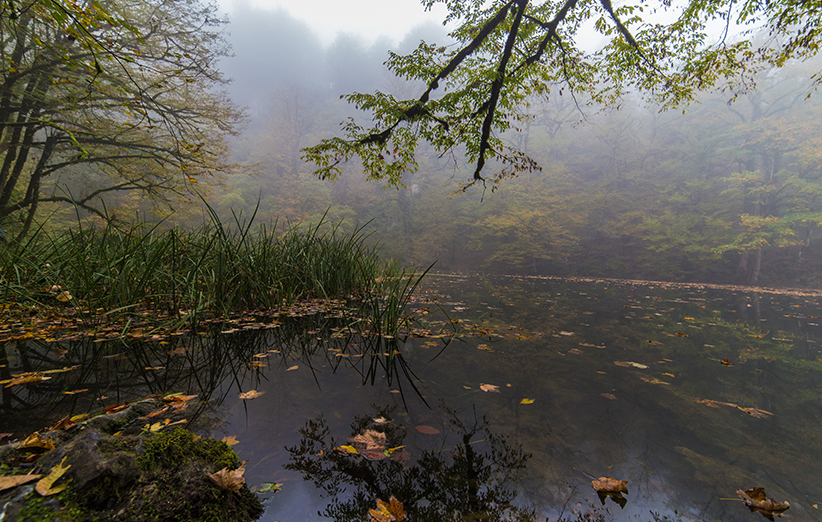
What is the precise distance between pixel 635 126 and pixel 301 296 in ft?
111

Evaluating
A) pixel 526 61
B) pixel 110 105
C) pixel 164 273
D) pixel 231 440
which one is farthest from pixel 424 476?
pixel 110 105

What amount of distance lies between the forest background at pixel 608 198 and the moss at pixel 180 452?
7.74 m

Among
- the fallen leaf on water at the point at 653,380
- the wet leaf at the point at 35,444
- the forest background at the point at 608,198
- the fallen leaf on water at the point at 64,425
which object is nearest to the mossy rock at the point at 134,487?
the wet leaf at the point at 35,444

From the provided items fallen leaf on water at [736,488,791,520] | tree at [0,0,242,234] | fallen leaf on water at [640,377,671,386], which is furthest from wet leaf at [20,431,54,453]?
tree at [0,0,242,234]

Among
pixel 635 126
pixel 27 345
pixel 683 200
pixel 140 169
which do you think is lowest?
pixel 27 345

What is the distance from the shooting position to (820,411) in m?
2.03

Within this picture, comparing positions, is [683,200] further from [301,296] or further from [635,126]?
[301,296]

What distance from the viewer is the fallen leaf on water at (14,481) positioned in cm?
67

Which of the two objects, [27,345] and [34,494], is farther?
[27,345]

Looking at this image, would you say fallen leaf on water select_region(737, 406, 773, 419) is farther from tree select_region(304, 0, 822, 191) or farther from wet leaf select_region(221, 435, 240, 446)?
tree select_region(304, 0, 822, 191)

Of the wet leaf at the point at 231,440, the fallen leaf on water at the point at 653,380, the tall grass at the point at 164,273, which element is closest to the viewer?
the wet leaf at the point at 231,440

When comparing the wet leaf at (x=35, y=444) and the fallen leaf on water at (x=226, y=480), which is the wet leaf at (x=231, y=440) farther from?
the wet leaf at (x=35, y=444)

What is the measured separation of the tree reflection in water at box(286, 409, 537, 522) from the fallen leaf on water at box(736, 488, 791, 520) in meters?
0.79

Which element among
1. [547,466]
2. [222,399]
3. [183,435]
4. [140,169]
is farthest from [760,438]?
[140,169]
